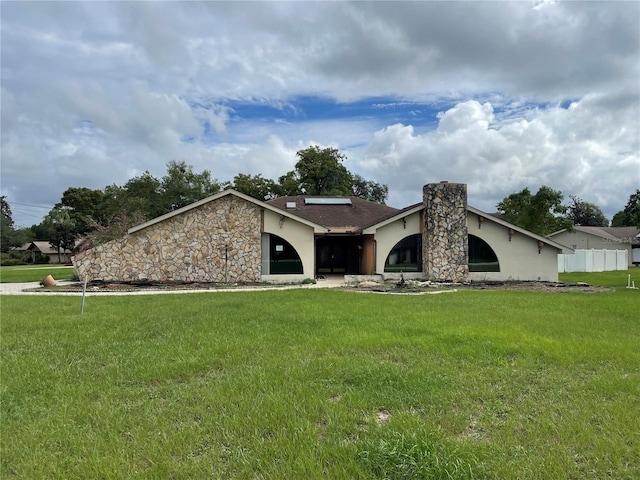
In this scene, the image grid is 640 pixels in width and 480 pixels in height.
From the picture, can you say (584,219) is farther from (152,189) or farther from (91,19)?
(91,19)

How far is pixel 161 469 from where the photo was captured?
315 centimetres

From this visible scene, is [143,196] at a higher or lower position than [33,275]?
higher

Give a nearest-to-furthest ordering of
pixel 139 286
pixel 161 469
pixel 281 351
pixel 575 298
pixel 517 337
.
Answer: pixel 161 469 → pixel 281 351 → pixel 517 337 → pixel 575 298 → pixel 139 286

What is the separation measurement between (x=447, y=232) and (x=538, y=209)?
10839 mm

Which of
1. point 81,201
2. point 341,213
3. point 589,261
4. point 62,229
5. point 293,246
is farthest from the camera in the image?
point 81,201

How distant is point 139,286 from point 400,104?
13.5 meters

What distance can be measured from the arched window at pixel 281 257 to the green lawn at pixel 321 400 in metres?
11.6

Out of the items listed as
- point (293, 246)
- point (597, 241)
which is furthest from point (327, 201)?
point (597, 241)

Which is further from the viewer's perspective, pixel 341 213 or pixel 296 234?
pixel 341 213

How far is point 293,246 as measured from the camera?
65.8 ft

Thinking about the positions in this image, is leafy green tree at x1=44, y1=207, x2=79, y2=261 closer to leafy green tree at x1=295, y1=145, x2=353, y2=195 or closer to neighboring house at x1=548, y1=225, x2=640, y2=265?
leafy green tree at x1=295, y1=145, x2=353, y2=195

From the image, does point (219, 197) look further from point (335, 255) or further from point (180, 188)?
point (180, 188)

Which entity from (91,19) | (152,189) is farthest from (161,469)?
(152,189)

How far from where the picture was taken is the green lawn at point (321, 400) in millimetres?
3219
